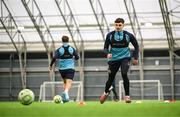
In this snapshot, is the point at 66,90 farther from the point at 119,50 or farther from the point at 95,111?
the point at 95,111

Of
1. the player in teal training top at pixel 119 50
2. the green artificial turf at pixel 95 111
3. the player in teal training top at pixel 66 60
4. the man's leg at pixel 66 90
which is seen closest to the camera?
the green artificial turf at pixel 95 111

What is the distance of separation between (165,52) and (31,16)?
32.2 ft

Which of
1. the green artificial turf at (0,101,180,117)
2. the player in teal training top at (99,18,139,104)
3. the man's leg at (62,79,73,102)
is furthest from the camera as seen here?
the man's leg at (62,79,73,102)

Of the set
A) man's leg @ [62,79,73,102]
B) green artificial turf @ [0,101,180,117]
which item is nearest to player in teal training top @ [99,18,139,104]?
green artificial turf @ [0,101,180,117]

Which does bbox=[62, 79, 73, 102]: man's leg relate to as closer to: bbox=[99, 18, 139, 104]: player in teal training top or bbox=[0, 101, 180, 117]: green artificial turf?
bbox=[99, 18, 139, 104]: player in teal training top

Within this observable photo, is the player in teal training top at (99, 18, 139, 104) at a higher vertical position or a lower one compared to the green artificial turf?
higher

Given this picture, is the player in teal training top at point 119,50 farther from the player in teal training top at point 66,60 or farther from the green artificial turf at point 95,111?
the player in teal training top at point 66,60

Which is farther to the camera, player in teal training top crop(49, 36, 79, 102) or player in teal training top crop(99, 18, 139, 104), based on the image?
player in teal training top crop(49, 36, 79, 102)

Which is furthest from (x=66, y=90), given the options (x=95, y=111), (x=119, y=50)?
(x=95, y=111)

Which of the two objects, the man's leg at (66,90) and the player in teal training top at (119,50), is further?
the man's leg at (66,90)

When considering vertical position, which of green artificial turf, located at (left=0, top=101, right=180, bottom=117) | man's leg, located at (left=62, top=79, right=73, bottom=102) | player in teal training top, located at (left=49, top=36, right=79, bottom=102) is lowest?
green artificial turf, located at (left=0, top=101, right=180, bottom=117)

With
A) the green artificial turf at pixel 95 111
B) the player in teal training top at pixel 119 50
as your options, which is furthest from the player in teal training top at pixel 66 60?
the green artificial turf at pixel 95 111

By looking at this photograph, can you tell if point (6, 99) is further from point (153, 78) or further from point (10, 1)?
point (153, 78)

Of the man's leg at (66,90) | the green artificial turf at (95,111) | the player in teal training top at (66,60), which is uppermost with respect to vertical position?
the player in teal training top at (66,60)
